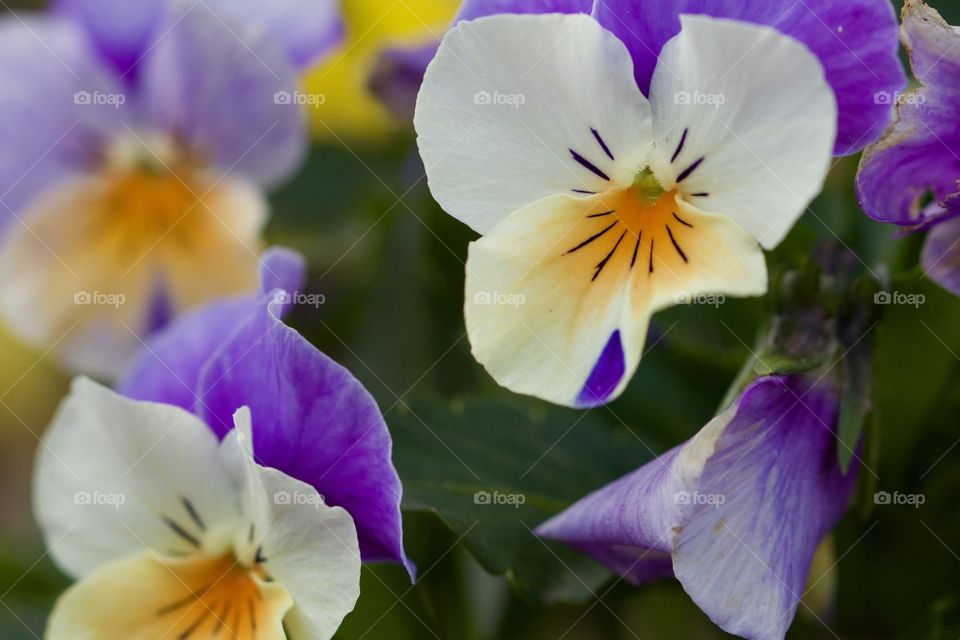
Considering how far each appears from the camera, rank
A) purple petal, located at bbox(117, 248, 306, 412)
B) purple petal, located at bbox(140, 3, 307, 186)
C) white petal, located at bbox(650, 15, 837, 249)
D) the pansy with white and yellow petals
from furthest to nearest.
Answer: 1. purple petal, located at bbox(140, 3, 307, 186)
2. purple petal, located at bbox(117, 248, 306, 412)
3. the pansy with white and yellow petals
4. white petal, located at bbox(650, 15, 837, 249)

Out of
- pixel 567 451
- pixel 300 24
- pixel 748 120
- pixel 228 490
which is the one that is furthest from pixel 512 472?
pixel 300 24

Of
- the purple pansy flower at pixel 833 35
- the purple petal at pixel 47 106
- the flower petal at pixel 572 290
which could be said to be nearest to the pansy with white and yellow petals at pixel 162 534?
the flower petal at pixel 572 290

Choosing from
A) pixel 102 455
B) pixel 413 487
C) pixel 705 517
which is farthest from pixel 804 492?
pixel 102 455

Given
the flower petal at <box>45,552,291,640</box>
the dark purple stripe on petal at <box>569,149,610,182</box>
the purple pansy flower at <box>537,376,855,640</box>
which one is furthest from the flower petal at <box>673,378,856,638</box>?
the flower petal at <box>45,552,291,640</box>

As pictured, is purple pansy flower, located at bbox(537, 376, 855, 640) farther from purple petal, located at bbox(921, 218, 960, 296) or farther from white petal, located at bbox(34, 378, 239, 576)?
white petal, located at bbox(34, 378, 239, 576)

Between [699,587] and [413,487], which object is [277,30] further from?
[699,587]

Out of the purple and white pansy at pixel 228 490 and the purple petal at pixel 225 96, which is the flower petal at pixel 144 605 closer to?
the purple and white pansy at pixel 228 490
